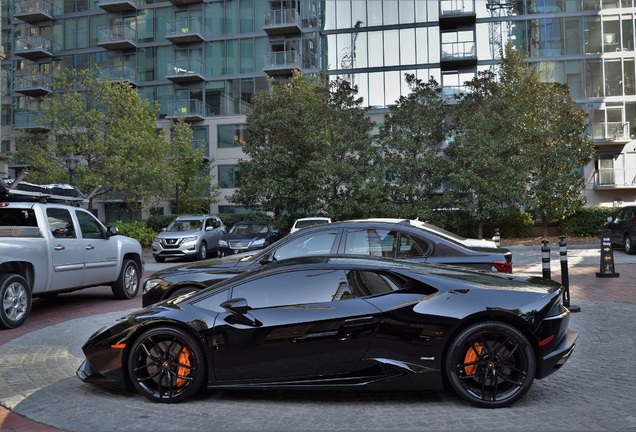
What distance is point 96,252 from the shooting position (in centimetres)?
1120

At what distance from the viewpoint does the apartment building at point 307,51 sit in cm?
4184

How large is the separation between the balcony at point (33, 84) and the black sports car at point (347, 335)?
49142 mm

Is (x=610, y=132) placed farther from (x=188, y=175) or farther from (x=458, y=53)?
(x=188, y=175)

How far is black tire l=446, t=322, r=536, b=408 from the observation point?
15.9 ft

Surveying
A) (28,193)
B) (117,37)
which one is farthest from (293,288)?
(117,37)

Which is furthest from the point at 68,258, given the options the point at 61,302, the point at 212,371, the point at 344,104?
the point at 344,104

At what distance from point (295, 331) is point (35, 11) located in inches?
2082

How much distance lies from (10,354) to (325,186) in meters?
23.1

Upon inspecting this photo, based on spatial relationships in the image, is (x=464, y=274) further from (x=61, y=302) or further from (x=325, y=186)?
(x=325, y=186)

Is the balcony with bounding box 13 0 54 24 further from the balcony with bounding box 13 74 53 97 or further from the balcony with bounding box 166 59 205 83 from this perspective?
the balcony with bounding box 166 59 205 83

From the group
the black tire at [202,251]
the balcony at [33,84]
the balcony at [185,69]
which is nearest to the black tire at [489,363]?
the black tire at [202,251]

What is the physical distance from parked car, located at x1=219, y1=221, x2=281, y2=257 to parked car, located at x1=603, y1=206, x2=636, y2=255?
12.3 meters

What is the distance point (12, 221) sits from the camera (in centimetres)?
975

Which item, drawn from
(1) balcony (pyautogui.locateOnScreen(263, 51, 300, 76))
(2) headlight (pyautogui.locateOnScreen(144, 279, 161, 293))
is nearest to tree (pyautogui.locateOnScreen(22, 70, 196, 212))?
(1) balcony (pyautogui.locateOnScreen(263, 51, 300, 76))
